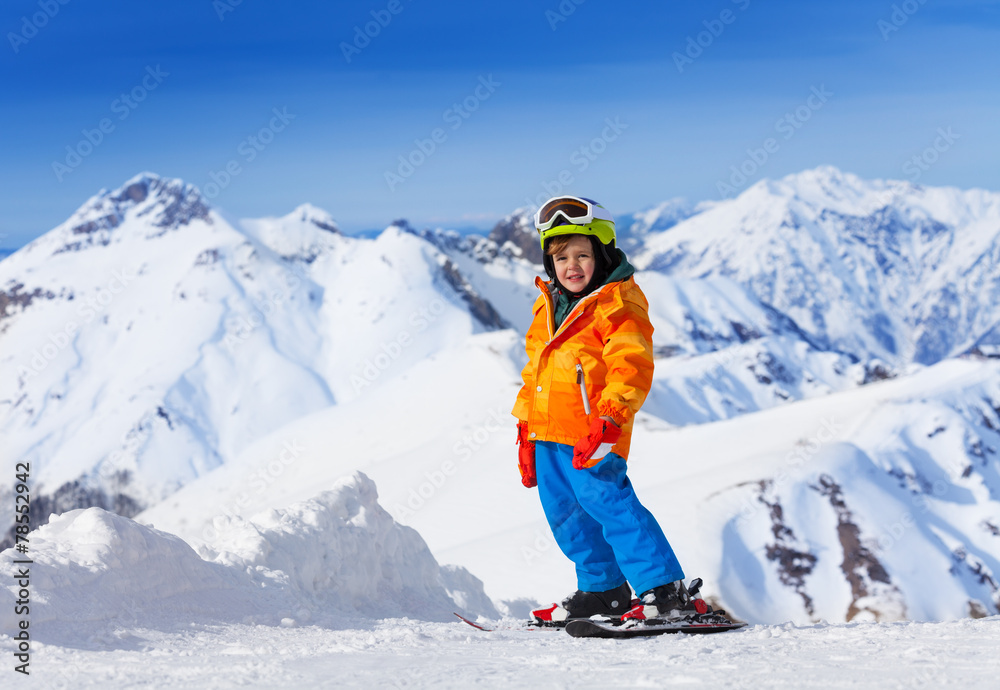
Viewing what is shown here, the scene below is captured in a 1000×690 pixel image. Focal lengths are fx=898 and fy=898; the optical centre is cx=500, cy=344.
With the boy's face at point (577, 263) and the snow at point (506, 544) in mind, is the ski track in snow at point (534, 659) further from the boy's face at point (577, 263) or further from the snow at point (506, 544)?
the boy's face at point (577, 263)

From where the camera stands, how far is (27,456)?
112938 mm

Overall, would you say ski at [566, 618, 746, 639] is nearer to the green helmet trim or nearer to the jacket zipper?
the jacket zipper

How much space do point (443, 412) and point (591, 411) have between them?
94.0ft

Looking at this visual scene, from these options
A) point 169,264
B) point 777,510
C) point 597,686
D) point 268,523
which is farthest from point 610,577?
point 169,264

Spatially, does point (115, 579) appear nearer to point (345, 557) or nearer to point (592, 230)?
point (345, 557)

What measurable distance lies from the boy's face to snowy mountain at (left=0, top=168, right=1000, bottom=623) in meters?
3.23

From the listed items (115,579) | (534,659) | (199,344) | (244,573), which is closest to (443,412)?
(244,573)

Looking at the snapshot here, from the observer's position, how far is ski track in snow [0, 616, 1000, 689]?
322 cm

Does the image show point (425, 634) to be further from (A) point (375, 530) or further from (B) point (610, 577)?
(A) point (375, 530)

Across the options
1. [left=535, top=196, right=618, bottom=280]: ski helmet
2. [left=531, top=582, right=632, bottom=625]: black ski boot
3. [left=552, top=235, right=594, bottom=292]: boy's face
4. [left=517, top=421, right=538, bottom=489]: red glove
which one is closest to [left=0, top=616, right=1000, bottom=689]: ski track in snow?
[left=531, top=582, right=632, bottom=625]: black ski boot

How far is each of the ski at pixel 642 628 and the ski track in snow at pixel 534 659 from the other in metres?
0.08

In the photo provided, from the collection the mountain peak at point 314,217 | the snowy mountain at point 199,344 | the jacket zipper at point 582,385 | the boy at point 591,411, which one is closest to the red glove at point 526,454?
the boy at point 591,411

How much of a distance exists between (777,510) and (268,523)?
16.8 metres

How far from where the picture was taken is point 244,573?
18.5 ft
